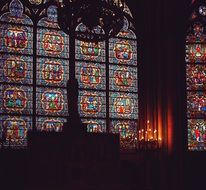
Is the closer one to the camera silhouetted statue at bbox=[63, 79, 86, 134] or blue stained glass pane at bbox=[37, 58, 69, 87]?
silhouetted statue at bbox=[63, 79, 86, 134]

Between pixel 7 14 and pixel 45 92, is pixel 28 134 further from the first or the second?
pixel 7 14

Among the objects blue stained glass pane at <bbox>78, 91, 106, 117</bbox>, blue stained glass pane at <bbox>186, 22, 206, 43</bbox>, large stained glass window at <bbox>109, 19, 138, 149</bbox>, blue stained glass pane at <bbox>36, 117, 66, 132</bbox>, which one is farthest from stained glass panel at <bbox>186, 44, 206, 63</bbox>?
blue stained glass pane at <bbox>36, 117, 66, 132</bbox>

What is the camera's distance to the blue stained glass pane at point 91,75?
18188 millimetres

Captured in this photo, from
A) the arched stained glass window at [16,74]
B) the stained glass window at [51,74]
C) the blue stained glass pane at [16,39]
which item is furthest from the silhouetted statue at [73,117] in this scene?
the blue stained glass pane at [16,39]

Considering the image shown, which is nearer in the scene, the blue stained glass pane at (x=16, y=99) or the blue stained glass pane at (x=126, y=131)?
the blue stained glass pane at (x=16, y=99)

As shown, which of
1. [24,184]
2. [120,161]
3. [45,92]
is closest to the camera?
[24,184]

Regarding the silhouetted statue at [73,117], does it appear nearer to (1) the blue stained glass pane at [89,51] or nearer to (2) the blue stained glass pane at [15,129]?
(2) the blue stained glass pane at [15,129]

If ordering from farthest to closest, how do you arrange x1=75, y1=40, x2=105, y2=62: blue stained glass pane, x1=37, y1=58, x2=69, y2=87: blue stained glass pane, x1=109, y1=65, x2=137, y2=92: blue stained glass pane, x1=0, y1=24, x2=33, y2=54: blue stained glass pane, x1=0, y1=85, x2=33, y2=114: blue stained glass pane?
x1=109, y1=65, x2=137, y2=92: blue stained glass pane, x1=75, y1=40, x2=105, y2=62: blue stained glass pane, x1=37, y1=58, x2=69, y2=87: blue stained glass pane, x1=0, y1=24, x2=33, y2=54: blue stained glass pane, x1=0, y1=85, x2=33, y2=114: blue stained glass pane

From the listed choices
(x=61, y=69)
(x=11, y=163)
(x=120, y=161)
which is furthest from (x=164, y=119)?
(x=11, y=163)

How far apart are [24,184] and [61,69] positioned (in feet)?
14.1

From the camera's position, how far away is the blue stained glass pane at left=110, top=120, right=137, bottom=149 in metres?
18.0

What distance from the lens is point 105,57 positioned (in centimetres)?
1869

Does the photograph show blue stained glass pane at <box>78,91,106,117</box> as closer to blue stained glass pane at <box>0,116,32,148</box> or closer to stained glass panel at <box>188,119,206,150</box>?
blue stained glass pane at <box>0,116,32,148</box>

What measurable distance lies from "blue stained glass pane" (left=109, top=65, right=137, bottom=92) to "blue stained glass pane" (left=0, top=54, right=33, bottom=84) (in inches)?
105
